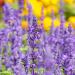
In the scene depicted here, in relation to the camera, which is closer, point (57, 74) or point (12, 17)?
point (57, 74)

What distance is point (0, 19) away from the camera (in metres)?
9.48

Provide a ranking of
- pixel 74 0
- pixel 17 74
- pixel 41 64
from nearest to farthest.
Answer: pixel 17 74
pixel 41 64
pixel 74 0

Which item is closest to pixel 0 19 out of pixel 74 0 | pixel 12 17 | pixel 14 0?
pixel 14 0

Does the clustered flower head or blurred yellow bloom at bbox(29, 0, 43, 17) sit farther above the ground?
blurred yellow bloom at bbox(29, 0, 43, 17)

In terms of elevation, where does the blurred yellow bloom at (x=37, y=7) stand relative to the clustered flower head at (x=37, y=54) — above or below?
above

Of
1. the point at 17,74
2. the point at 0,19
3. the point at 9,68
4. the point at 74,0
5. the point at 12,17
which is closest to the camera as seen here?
the point at 17,74

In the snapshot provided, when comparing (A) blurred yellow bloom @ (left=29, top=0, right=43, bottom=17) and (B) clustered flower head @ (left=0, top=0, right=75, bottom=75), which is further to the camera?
(A) blurred yellow bloom @ (left=29, top=0, right=43, bottom=17)

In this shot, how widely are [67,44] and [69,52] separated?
13cm

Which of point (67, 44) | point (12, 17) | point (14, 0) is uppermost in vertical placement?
point (14, 0)

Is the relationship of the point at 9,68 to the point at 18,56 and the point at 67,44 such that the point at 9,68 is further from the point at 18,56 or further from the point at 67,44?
the point at 67,44

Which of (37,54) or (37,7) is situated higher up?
(37,7)

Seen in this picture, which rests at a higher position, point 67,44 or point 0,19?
point 0,19

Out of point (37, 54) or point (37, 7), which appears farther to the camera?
point (37, 7)

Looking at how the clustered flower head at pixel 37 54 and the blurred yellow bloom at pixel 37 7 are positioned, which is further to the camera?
the blurred yellow bloom at pixel 37 7
